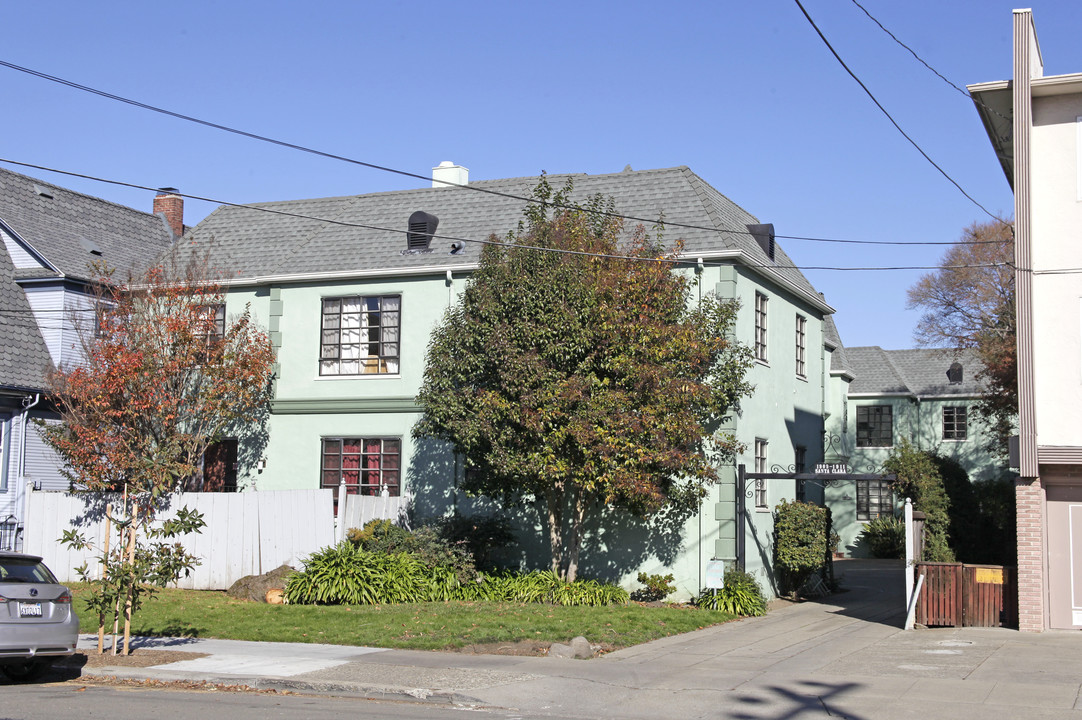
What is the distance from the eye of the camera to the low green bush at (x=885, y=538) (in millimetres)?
36319

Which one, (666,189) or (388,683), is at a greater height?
(666,189)

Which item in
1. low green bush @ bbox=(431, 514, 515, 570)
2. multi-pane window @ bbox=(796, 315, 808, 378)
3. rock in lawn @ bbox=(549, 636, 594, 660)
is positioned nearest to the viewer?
rock in lawn @ bbox=(549, 636, 594, 660)

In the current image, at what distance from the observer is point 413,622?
54.6 ft

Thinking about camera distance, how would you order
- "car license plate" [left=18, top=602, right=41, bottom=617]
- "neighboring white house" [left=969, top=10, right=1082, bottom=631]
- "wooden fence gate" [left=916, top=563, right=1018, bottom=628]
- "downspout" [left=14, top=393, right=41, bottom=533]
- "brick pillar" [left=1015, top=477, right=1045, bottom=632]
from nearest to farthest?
"car license plate" [left=18, top=602, right=41, bottom=617] < "brick pillar" [left=1015, top=477, right=1045, bottom=632] < "neighboring white house" [left=969, top=10, right=1082, bottom=631] < "wooden fence gate" [left=916, top=563, right=1018, bottom=628] < "downspout" [left=14, top=393, right=41, bottom=533]

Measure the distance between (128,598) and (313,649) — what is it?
8.16 feet

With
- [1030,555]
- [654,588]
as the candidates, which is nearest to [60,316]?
[654,588]

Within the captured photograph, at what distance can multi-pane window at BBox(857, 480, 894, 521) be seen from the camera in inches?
1495

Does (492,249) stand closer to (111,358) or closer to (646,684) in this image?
(111,358)

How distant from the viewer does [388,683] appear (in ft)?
39.5

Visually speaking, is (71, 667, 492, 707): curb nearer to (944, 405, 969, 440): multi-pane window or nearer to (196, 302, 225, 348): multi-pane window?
(196, 302, 225, 348): multi-pane window

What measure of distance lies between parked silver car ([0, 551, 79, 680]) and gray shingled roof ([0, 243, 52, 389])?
12433 millimetres

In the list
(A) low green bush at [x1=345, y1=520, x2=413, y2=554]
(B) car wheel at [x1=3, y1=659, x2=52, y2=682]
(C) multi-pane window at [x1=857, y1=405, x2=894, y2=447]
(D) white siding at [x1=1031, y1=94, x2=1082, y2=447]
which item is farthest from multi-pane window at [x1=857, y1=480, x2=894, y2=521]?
(B) car wheel at [x1=3, y1=659, x2=52, y2=682]

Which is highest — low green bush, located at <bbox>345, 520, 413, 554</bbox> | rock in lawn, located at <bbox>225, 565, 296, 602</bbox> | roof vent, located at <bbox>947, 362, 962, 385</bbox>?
roof vent, located at <bbox>947, 362, 962, 385</bbox>

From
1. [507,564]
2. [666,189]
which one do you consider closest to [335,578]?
[507,564]
